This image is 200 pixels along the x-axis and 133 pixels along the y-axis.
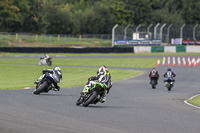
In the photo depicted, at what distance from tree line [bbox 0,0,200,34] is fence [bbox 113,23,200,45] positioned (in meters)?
21.1

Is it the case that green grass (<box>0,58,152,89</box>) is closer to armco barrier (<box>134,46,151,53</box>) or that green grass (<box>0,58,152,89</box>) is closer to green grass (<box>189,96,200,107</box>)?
green grass (<box>189,96,200,107</box>)

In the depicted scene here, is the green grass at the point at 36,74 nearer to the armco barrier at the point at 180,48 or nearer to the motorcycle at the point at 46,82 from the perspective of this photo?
the motorcycle at the point at 46,82

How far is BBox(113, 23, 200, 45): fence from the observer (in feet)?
216

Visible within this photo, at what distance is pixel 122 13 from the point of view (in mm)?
102312

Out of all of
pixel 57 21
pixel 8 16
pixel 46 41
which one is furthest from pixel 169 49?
pixel 8 16

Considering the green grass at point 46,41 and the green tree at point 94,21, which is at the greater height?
the green tree at point 94,21

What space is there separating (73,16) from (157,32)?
28390mm

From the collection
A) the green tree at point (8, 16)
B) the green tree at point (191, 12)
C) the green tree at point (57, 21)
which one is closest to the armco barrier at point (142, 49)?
the green tree at point (57, 21)

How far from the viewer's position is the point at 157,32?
66375mm

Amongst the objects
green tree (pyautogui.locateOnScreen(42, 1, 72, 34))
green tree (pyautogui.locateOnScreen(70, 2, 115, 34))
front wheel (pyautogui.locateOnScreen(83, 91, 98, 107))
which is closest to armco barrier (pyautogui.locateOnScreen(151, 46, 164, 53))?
green tree (pyautogui.locateOnScreen(70, 2, 115, 34))

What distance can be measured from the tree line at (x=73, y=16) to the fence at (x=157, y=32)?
21.1 meters

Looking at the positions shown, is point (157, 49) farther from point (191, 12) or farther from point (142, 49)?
point (191, 12)

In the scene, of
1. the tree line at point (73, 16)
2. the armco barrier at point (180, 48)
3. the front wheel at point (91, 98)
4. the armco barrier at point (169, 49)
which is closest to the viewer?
the front wheel at point (91, 98)

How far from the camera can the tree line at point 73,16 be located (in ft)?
270
